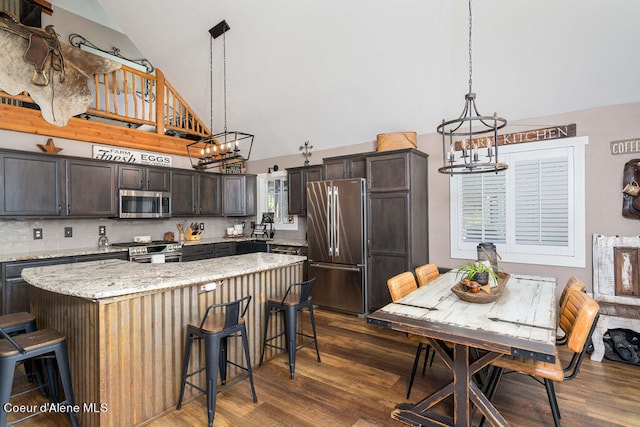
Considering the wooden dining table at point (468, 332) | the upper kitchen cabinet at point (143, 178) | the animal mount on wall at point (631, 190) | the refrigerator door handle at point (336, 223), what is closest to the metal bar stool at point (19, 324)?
the wooden dining table at point (468, 332)

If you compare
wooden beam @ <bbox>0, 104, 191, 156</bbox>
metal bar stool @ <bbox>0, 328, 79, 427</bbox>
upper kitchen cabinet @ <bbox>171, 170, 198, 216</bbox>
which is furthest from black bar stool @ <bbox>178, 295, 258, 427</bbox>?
wooden beam @ <bbox>0, 104, 191, 156</bbox>

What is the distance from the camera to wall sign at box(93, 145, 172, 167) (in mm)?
4891

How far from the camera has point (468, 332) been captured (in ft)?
5.83

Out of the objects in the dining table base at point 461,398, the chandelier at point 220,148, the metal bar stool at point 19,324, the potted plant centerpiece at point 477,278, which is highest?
the chandelier at point 220,148

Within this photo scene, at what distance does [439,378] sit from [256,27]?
4560mm

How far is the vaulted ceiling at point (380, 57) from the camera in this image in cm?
313

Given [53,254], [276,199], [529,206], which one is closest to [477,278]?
[529,206]

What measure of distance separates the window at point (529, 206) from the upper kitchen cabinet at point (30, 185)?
5.25 metres

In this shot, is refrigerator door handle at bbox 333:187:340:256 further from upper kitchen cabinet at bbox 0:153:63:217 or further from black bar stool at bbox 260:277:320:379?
upper kitchen cabinet at bbox 0:153:63:217

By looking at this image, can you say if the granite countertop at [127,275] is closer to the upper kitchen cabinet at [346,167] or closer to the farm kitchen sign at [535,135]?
the upper kitchen cabinet at [346,167]

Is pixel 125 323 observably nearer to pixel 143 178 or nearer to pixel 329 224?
pixel 329 224

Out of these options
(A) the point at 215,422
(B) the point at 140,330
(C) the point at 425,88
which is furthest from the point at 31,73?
(C) the point at 425,88

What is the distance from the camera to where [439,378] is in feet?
9.15

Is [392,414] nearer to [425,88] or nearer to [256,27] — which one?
[425,88]
